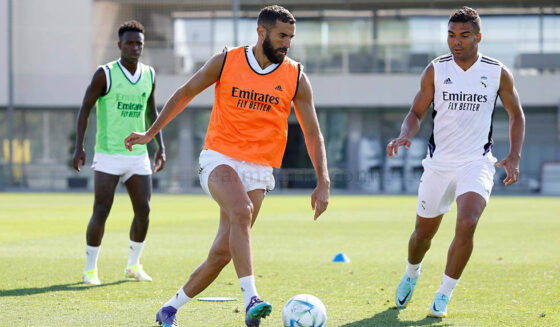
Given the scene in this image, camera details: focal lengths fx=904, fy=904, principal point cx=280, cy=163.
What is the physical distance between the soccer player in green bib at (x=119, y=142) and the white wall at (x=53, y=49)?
3605cm

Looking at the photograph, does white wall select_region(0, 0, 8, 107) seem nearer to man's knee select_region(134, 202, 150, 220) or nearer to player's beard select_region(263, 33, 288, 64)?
man's knee select_region(134, 202, 150, 220)

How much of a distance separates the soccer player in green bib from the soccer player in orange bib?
2789 millimetres

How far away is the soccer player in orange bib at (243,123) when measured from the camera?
20.7 ft

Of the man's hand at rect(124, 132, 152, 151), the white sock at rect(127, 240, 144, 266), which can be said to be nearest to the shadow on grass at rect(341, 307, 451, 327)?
the man's hand at rect(124, 132, 152, 151)

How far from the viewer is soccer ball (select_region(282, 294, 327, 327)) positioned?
5.99 metres

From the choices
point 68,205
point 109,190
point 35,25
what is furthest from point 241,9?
point 109,190

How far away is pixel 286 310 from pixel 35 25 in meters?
41.2

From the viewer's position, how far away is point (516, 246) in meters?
13.9

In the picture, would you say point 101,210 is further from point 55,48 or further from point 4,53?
point 4,53

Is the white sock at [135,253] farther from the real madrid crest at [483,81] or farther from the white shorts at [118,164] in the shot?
the real madrid crest at [483,81]

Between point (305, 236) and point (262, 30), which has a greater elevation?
point (262, 30)

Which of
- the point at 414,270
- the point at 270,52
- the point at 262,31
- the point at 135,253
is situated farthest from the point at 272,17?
the point at 135,253

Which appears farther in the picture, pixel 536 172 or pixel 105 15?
pixel 105 15

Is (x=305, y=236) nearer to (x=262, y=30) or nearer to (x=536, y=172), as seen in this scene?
(x=262, y=30)
